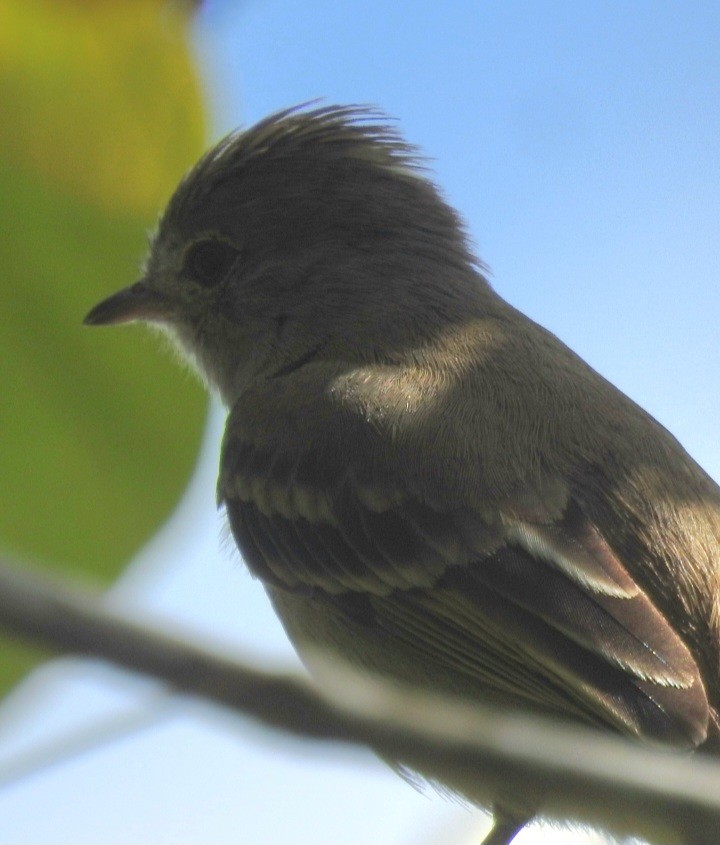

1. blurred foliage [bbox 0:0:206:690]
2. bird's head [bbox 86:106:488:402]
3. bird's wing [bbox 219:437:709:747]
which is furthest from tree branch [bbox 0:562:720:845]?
bird's head [bbox 86:106:488:402]

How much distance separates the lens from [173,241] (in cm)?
420

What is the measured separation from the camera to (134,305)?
13.5 feet

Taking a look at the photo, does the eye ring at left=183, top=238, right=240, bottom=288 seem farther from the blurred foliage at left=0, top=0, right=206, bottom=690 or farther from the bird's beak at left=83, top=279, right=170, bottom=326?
the blurred foliage at left=0, top=0, right=206, bottom=690

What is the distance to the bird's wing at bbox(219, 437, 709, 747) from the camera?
2.31 m

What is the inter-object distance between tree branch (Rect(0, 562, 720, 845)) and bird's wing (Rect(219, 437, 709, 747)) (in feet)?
4.71

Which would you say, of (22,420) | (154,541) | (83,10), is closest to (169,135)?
(83,10)

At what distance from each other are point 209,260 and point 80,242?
1484 millimetres

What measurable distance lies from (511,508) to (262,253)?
5.80ft

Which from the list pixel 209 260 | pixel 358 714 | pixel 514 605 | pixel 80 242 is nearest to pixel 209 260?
pixel 209 260

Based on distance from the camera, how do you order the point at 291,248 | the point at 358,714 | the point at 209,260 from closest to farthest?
the point at 358,714
the point at 291,248
the point at 209,260

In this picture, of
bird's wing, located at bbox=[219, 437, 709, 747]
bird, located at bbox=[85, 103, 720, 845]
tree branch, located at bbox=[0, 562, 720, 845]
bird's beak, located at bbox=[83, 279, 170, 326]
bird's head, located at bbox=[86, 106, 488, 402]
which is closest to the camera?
tree branch, located at bbox=[0, 562, 720, 845]

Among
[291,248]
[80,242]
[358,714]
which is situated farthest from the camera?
[291,248]

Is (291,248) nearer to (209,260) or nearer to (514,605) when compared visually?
(209,260)

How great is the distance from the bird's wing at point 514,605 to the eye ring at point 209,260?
135 cm
